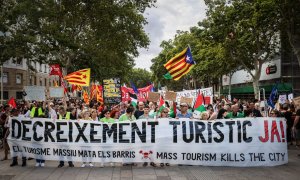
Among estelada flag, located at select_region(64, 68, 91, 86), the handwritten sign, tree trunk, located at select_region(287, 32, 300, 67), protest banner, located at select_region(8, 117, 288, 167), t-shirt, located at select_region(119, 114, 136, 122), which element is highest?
tree trunk, located at select_region(287, 32, 300, 67)

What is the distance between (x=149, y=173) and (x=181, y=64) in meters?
4.87

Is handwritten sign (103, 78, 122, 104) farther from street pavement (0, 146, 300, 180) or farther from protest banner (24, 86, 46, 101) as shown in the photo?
street pavement (0, 146, 300, 180)

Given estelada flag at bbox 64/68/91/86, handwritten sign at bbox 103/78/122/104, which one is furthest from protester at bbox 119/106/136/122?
handwritten sign at bbox 103/78/122/104

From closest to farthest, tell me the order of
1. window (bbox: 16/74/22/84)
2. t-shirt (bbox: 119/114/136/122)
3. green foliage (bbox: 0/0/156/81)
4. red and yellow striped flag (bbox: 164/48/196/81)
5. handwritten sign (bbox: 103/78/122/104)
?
t-shirt (bbox: 119/114/136/122)
red and yellow striped flag (bbox: 164/48/196/81)
handwritten sign (bbox: 103/78/122/104)
green foliage (bbox: 0/0/156/81)
window (bbox: 16/74/22/84)

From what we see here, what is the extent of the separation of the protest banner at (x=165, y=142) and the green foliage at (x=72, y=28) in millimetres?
16706

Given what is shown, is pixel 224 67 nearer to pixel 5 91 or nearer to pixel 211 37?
pixel 211 37

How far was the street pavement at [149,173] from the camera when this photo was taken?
8688mm

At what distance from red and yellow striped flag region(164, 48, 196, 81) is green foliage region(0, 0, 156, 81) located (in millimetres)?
14770

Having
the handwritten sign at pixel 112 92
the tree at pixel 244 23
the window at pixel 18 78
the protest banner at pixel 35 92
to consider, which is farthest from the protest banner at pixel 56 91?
the window at pixel 18 78

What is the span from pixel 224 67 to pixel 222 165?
33756 mm

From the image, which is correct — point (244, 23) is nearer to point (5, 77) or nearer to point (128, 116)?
point (128, 116)

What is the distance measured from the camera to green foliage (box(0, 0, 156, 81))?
2616 cm

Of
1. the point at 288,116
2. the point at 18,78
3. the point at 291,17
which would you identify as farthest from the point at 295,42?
the point at 18,78

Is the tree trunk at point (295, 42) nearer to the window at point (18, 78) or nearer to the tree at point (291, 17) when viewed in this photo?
the tree at point (291, 17)
